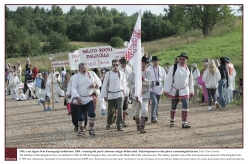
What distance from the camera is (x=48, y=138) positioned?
11250 millimetres

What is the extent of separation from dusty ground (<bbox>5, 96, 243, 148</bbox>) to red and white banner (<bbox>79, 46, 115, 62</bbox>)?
2112mm

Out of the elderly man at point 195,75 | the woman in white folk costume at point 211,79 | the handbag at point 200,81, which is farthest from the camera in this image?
the elderly man at point 195,75

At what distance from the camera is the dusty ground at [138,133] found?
9.94m

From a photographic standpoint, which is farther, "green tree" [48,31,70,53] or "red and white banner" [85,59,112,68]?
"green tree" [48,31,70,53]

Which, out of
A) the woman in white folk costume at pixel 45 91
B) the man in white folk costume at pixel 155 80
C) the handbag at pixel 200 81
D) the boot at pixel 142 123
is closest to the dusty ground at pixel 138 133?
the boot at pixel 142 123

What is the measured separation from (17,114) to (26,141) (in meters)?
6.42

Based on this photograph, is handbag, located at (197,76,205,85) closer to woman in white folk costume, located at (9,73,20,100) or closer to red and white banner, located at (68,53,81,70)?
red and white banner, located at (68,53,81,70)

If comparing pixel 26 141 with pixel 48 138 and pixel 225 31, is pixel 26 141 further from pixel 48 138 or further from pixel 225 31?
pixel 225 31

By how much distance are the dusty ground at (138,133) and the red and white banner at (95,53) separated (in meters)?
2.11

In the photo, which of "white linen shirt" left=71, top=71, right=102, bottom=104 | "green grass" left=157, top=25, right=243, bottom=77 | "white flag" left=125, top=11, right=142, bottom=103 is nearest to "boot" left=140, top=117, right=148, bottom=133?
"white flag" left=125, top=11, right=142, bottom=103

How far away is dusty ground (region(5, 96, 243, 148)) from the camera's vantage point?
9938mm

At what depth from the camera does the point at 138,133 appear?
37.0 feet

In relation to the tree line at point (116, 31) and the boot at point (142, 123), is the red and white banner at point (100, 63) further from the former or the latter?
the tree line at point (116, 31)

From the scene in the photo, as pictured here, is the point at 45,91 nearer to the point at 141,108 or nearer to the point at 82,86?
the point at 82,86
